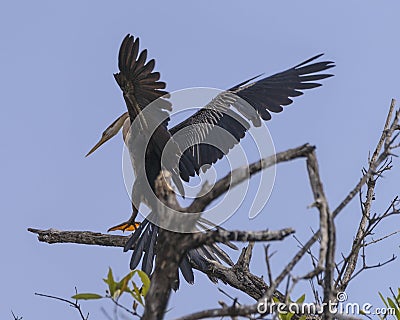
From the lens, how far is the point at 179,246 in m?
1.60

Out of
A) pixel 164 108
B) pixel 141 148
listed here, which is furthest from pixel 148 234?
pixel 164 108

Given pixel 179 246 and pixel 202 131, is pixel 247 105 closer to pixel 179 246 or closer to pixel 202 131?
pixel 202 131

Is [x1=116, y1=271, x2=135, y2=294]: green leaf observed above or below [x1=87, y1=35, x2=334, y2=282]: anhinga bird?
below

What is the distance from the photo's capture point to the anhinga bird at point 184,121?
3641 millimetres

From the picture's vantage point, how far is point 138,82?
3648mm

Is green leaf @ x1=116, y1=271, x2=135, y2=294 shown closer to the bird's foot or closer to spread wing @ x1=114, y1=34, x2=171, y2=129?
spread wing @ x1=114, y1=34, x2=171, y2=129

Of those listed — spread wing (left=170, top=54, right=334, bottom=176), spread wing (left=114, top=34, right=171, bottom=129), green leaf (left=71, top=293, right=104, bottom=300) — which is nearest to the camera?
green leaf (left=71, top=293, right=104, bottom=300)

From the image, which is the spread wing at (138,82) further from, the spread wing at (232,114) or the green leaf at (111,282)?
the green leaf at (111,282)

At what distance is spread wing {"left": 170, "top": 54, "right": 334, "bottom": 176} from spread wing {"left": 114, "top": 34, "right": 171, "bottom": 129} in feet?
1.86

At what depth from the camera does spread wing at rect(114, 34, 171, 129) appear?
11.7 feet

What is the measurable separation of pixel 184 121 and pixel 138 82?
0.71 metres

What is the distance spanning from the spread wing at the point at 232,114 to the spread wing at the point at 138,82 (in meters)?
0.57

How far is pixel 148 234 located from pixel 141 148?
1.58ft

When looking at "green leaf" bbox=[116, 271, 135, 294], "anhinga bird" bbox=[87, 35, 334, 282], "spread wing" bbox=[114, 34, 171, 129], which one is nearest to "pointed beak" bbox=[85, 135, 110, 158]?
"anhinga bird" bbox=[87, 35, 334, 282]
